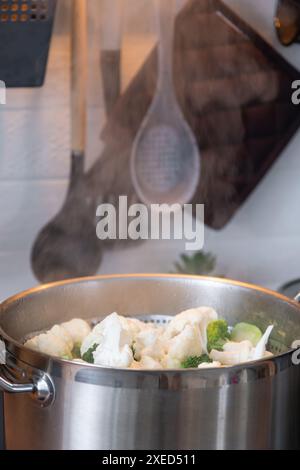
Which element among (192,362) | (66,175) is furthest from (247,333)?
(66,175)

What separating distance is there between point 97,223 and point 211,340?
696mm

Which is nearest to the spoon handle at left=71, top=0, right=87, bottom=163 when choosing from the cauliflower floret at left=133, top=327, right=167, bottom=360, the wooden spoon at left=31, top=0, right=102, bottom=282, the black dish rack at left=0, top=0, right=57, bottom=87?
the wooden spoon at left=31, top=0, right=102, bottom=282

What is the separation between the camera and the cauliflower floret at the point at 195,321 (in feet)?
3.70

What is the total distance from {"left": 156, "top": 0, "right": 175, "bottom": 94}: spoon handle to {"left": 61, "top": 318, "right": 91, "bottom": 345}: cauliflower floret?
75cm

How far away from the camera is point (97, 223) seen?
1.79 m

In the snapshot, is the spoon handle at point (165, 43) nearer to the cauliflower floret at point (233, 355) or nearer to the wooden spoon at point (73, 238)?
the wooden spoon at point (73, 238)

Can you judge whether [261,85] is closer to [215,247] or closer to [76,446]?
[215,247]

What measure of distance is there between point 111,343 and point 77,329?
0.16m

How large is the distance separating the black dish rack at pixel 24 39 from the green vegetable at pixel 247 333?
1.80ft

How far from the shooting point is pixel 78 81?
1.67 m

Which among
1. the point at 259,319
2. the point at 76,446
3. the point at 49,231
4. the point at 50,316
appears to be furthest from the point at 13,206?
the point at 76,446

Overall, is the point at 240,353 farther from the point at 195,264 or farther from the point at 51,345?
the point at 195,264

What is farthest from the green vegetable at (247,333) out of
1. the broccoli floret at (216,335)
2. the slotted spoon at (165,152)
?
the slotted spoon at (165,152)

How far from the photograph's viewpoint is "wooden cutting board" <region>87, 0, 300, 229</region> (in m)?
1.73
